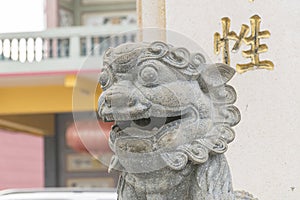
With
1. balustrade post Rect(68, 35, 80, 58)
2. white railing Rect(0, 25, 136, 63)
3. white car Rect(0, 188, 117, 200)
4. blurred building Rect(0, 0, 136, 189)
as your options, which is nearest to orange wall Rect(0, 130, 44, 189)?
blurred building Rect(0, 0, 136, 189)

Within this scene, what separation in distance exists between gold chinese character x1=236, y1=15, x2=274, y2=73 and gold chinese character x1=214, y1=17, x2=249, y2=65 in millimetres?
27

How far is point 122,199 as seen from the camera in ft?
7.73

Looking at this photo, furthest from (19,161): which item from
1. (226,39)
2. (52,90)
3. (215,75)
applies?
(215,75)

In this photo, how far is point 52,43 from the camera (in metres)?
10.9

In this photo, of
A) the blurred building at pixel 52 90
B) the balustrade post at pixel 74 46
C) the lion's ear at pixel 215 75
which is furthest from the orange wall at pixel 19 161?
the lion's ear at pixel 215 75

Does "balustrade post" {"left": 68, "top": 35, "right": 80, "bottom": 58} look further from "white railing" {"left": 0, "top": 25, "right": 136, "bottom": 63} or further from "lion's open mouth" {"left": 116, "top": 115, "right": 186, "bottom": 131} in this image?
"lion's open mouth" {"left": 116, "top": 115, "right": 186, "bottom": 131}

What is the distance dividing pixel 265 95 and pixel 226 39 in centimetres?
25

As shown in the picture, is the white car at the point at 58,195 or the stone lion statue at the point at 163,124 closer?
the stone lion statue at the point at 163,124

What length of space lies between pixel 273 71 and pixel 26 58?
24.8ft

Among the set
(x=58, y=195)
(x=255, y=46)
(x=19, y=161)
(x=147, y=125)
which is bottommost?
(x=19, y=161)

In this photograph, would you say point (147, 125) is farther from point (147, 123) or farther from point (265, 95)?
point (265, 95)

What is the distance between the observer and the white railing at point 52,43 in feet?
35.2

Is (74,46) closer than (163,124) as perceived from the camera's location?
No

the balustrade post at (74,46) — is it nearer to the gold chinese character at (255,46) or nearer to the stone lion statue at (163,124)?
the gold chinese character at (255,46)
